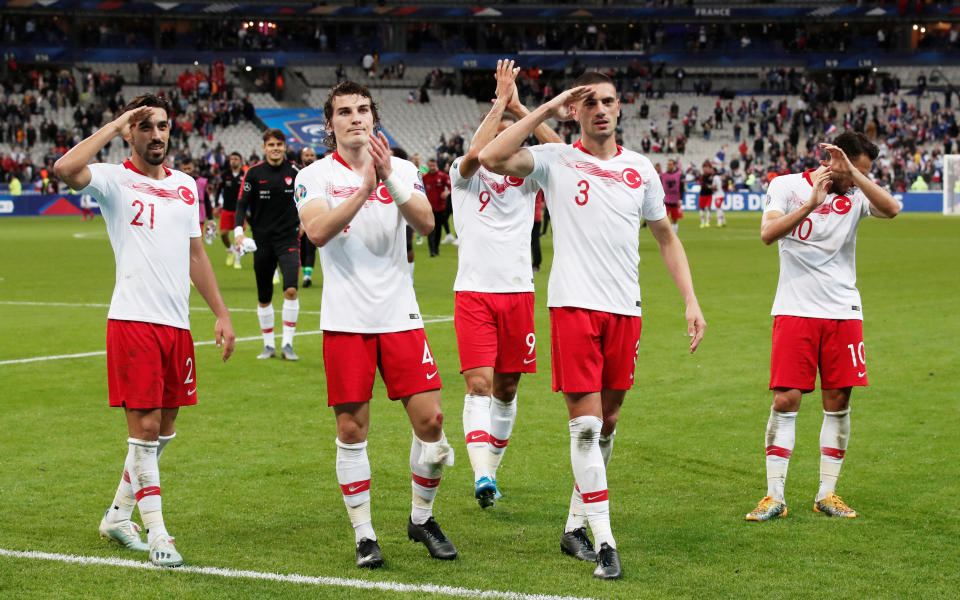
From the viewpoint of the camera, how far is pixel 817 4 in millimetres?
76000

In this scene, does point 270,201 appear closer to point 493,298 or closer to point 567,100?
point 493,298

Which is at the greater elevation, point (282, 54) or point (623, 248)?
point (282, 54)

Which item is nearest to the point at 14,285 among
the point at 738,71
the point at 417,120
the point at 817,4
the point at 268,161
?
the point at 268,161

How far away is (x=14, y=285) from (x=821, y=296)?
1789 cm

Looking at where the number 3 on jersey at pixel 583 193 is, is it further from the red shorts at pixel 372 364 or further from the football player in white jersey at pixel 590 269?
the red shorts at pixel 372 364

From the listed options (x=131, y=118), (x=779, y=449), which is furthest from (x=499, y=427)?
(x=131, y=118)

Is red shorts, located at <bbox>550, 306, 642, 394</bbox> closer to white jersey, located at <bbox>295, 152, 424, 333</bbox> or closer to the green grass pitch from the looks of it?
white jersey, located at <bbox>295, 152, 424, 333</bbox>

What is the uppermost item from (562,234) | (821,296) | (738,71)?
(738,71)

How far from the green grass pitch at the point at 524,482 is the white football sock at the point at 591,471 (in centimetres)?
27

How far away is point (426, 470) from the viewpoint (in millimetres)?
6355

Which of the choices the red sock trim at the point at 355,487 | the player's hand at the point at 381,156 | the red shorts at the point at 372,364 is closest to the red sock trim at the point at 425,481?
the red sock trim at the point at 355,487

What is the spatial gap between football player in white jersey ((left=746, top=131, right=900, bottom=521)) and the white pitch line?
217 cm

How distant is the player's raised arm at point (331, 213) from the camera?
5.70 m

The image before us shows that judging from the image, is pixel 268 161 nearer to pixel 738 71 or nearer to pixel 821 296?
pixel 821 296
